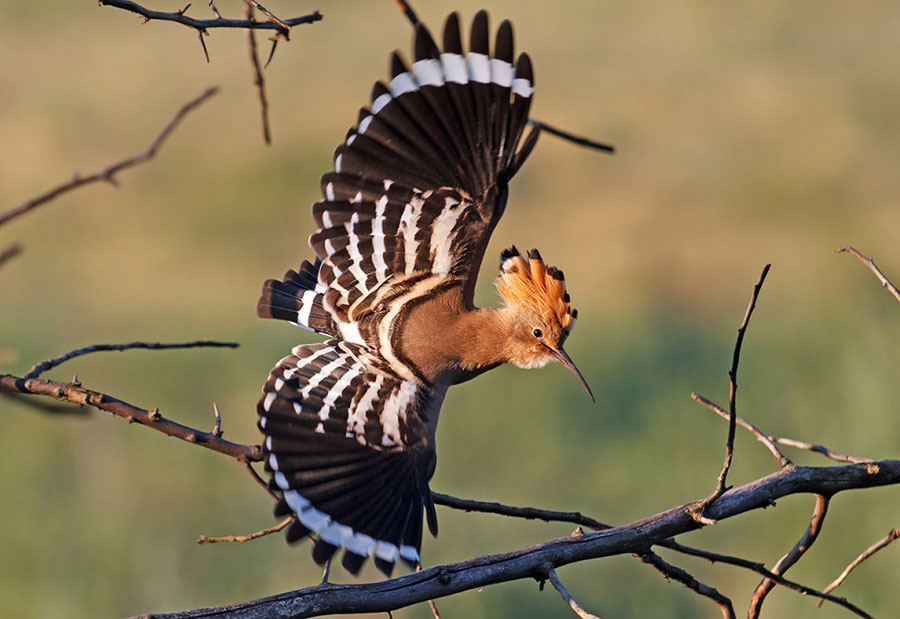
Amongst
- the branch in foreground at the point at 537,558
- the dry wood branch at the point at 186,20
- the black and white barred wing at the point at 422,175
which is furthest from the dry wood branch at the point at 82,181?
the branch in foreground at the point at 537,558

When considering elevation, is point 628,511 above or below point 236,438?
below

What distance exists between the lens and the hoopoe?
2059mm

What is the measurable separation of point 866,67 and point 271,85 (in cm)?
494

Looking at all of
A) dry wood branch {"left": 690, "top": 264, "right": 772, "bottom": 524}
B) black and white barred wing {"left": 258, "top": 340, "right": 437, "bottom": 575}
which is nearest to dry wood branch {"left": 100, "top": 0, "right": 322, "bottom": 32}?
dry wood branch {"left": 690, "top": 264, "right": 772, "bottom": 524}

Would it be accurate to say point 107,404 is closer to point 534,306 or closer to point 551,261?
point 534,306

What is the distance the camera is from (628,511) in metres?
4.00

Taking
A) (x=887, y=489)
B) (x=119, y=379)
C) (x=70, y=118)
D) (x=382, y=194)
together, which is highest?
(x=70, y=118)

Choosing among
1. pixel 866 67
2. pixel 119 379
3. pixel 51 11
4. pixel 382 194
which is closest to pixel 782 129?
pixel 866 67

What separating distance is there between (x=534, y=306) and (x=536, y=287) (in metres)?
0.04

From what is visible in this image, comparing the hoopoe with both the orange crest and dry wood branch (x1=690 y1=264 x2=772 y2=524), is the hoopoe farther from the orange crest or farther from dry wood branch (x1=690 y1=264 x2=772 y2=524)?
dry wood branch (x1=690 y1=264 x2=772 y2=524)

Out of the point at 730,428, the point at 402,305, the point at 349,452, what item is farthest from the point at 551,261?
the point at 730,428

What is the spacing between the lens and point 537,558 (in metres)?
1.53

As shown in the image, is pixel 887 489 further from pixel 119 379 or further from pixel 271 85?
pixel 271 85

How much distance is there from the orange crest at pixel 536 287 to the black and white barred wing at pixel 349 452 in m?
0.30
